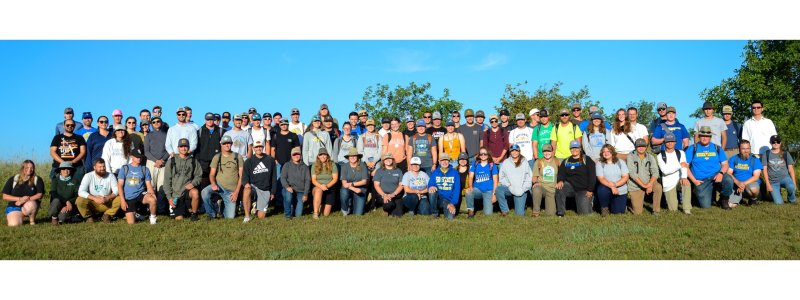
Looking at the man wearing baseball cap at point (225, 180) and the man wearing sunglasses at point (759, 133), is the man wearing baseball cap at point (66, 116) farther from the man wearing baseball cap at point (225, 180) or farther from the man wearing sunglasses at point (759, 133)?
the man wearing sunglasses at point (759, 133)

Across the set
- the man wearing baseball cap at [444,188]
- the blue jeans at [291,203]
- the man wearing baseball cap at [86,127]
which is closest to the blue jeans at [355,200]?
the blue jeans at [291,203]

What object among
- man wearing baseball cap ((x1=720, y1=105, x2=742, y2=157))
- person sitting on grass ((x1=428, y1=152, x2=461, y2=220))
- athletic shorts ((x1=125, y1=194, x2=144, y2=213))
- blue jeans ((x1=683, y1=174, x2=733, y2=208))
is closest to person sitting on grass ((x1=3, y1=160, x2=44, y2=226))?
athletic shorts ((x1=125, y1=194, x2=144, y2=213))

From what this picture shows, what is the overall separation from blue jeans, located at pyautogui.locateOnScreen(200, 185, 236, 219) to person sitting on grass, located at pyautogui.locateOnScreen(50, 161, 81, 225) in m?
2.52

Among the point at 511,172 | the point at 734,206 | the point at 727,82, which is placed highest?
the point at 727,82

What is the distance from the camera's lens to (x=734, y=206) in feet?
38.7

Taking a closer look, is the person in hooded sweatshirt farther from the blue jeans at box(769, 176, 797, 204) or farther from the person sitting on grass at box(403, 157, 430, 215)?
the blue jeans at box(769, 176, 797, 204)

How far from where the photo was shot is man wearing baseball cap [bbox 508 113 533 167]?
12289mm

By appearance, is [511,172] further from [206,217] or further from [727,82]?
[727,82]

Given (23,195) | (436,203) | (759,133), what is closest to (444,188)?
(436,203)

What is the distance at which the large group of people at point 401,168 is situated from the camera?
37.3 feet

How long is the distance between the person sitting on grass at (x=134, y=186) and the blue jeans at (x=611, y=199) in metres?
8.91

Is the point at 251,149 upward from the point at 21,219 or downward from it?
upward

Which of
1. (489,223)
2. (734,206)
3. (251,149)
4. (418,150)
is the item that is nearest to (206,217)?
(251,149)

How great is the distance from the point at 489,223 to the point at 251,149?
18.5 ft
